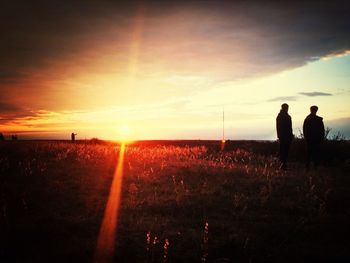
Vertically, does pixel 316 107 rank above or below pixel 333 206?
above

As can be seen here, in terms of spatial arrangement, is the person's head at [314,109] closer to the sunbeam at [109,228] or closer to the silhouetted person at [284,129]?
the silhouetted person at [284,129]

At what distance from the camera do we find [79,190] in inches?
406

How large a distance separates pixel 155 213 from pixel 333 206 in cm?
446

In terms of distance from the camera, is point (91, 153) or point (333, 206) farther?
point (91, 153)

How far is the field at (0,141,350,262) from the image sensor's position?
19.4 feet

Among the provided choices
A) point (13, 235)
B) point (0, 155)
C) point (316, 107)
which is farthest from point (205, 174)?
point (0, 155)

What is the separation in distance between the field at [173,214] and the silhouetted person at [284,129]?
170cm

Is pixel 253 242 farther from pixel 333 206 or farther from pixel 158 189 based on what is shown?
pixel 158 189

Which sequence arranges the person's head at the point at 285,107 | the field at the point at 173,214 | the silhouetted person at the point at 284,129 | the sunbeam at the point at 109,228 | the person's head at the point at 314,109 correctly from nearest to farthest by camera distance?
the sunbeam at the point at 109,228 → the field at the point at 173,214 → the silhouetted person at the point at 284,129 → the person's head at the point at 285,107 → the person's head at the point at 314,109

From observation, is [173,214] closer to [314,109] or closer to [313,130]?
[313,130]

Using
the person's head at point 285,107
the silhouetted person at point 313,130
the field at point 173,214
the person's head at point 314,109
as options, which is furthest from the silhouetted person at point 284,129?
the field at point 173,214

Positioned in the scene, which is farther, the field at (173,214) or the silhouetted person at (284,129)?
the silhouetted person at (284,129)

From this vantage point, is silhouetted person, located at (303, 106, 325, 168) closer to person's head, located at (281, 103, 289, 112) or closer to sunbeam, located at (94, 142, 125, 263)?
person's head, located at (281, 103, 289, 112)

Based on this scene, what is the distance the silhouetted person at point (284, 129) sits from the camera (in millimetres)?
15242
